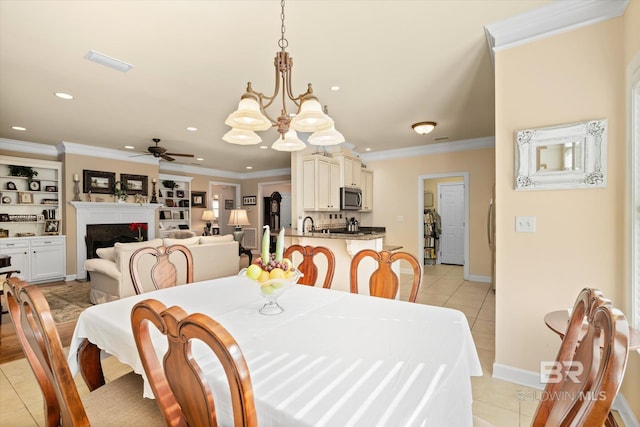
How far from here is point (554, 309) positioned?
7.07ft

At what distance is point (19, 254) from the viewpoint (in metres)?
5.31

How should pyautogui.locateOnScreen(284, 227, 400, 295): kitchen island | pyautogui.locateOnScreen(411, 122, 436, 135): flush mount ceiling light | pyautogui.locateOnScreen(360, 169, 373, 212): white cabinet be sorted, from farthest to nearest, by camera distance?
pyautogui.locateOnScreen(360, 169, 373, 212): white cabinet → pyautogui.locateOnScreen(411, 122, 436, 135): flush mount ceiling light → pyautogui.locateOnScreen(284, 227, 400, 295): kitchen island

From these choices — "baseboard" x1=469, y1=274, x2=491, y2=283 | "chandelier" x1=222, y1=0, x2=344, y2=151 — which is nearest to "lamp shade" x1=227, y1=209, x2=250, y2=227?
"baseboard" x1=469, y1=274, x2=491, y2=283

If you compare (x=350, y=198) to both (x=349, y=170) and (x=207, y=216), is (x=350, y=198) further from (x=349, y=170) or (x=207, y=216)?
(x=207, y=216)

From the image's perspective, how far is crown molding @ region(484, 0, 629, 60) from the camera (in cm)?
197

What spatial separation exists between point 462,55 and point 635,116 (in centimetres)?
130

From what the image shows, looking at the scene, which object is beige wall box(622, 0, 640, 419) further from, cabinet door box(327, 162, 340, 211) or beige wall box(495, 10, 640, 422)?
cabinet door box(327, 162, 340, 211)

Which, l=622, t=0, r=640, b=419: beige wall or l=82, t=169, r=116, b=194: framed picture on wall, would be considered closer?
l=622, t=0, r=640, b=419: beige wall

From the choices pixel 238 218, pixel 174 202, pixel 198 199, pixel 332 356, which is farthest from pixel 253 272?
pixel 198 199

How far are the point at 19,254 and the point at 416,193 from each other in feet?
24.0

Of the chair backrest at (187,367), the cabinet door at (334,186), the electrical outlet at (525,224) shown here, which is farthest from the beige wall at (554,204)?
the cabinet door at (334,186)

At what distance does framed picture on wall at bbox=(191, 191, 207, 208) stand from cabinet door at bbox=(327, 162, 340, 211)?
15.9 feet

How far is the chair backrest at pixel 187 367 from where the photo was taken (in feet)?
2.06

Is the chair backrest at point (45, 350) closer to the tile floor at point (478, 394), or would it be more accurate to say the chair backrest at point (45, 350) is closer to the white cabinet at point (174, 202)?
the tile floor at point (478, 394)
